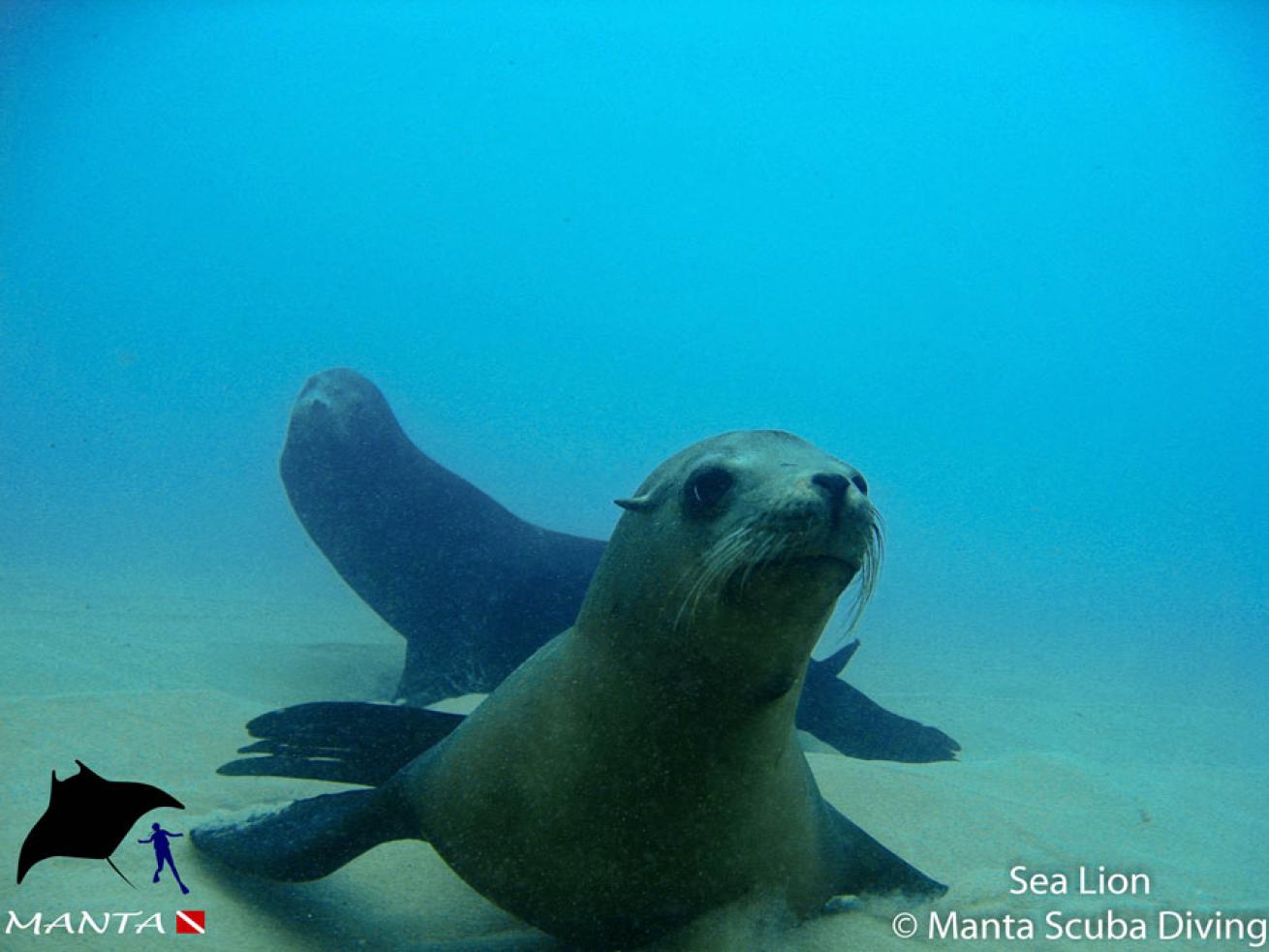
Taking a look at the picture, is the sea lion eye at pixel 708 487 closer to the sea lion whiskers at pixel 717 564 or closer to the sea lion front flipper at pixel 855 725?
the sea lion whiskers at pixel 717 564

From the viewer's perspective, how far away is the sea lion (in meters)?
4.27

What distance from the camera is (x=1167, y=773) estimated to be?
425cm

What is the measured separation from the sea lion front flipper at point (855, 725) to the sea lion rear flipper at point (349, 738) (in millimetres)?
1766

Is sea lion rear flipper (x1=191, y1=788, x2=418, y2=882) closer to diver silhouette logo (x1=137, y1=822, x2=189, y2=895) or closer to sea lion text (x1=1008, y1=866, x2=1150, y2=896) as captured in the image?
diver silhouette logo (x1=137, y1=822, x2=189, y2=895)

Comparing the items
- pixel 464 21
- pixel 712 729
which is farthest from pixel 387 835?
pixel 464 21

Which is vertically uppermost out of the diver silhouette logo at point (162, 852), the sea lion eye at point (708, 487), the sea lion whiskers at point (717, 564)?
the sea lion eye at point (708, 487)

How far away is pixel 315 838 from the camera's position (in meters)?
2.05

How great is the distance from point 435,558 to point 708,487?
11.6ft

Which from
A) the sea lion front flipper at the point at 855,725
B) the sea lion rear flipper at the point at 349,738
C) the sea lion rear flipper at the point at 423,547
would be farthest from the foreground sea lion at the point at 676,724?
the sea lion rear flipper at the point at 423,547

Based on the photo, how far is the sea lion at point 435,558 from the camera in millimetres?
4273

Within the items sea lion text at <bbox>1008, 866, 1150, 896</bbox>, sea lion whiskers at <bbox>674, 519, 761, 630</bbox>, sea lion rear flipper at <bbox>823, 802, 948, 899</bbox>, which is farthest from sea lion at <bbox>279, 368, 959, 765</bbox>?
sea lion whiskers at <bbox>674, 519, 761, 630</bbox>

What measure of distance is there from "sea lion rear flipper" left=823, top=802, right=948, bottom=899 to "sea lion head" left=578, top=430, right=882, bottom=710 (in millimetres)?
688

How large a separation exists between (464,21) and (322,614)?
2980 inches

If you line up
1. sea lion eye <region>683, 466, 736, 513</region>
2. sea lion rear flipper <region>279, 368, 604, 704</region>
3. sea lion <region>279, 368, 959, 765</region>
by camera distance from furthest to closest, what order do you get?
sea lion rear flipper <region>279, 368, 604, 704</region> < sea lion <region>279, 368, 959, 765</region> < sea lion eye <region>683, 466, 736, 513</region>
